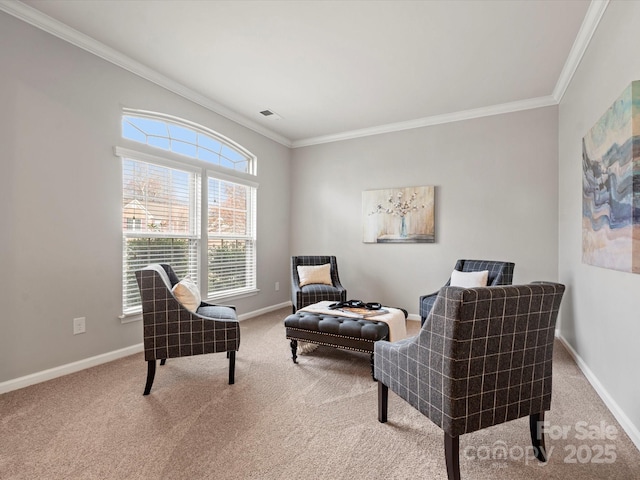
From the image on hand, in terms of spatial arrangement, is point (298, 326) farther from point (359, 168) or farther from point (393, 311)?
point (359, 168)

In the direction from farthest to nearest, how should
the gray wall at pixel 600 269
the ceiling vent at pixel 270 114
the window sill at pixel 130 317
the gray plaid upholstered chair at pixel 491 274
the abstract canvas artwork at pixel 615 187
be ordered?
the ceiling vent at pixel 270 114
the gray plaid upholstered chair at pixel 491 274
the window sill at pixel 130 317
the gray wall at pixel 600 269
the abstract canvas artwork at pixel 615 187

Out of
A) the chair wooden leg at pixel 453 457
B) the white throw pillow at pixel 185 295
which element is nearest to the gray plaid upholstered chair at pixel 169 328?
the white throw pillow at pixel 185 295

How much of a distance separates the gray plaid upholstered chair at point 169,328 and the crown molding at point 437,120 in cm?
361

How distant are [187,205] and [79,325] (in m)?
1.62

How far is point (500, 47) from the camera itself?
288 cm

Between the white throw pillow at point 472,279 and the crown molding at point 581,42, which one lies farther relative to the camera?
the white throw pillow at point 472,279

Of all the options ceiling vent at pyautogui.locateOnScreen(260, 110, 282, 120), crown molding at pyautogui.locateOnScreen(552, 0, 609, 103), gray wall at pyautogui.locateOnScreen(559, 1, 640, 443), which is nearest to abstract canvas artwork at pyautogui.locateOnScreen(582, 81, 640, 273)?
gray wall at pyautogui.locateOnScreen(559, 1, 640, 443)

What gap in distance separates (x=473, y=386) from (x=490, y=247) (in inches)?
125

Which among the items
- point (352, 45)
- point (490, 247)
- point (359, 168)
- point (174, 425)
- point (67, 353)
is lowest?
point (174, 425)

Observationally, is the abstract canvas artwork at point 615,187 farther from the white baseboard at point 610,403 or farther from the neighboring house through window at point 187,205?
the neighboring house through window at point 187,205

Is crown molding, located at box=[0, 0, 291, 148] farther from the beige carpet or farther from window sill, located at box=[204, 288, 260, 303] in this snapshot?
the beige carpet

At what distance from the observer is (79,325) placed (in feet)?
9.29

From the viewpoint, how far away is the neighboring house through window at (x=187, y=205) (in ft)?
10.7

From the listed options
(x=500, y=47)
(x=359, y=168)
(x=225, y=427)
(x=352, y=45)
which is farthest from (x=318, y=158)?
(x=225, y=427)
